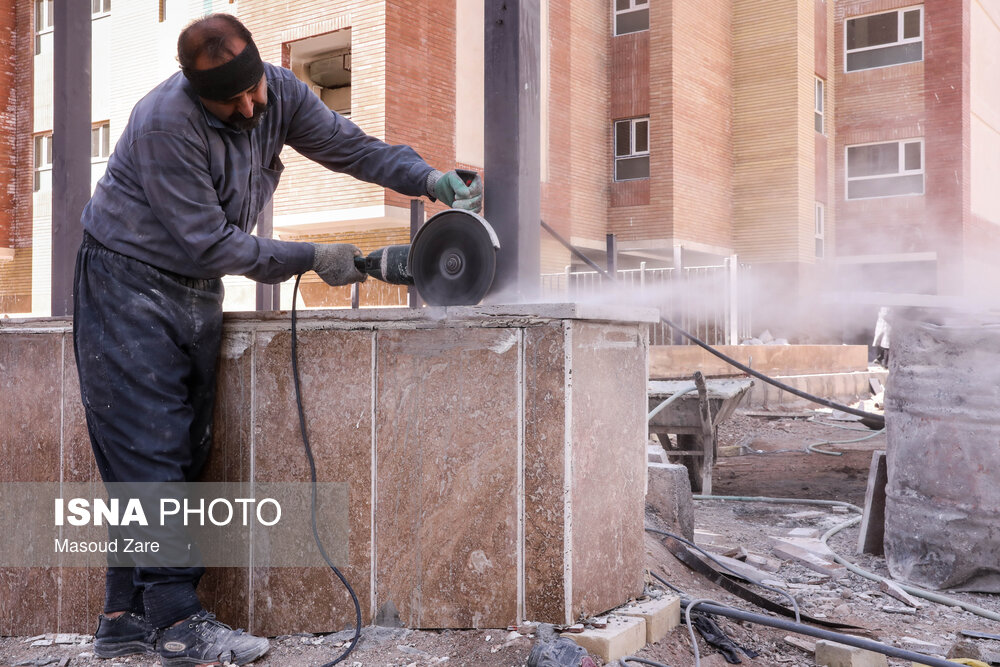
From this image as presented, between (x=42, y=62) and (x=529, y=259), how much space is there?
20950mm

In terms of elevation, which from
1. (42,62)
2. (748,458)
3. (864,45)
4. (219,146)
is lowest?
(748,458)

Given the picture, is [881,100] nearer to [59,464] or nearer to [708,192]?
[708,192]

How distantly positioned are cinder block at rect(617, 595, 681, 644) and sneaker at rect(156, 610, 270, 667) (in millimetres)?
1222

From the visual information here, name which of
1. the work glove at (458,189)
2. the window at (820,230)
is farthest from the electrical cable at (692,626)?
the window at (820,230)

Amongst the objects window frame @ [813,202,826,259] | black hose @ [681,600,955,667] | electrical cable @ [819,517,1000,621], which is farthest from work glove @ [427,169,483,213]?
window frame @ [813,202,826,259]

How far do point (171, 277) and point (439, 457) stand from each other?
40.8 inches

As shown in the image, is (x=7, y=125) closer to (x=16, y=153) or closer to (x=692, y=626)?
(x=16, y=153)

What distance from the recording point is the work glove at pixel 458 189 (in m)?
2.92

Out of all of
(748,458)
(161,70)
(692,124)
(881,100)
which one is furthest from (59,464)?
(881,100)

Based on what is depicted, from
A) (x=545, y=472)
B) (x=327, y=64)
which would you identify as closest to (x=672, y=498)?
(x=545, y=472)

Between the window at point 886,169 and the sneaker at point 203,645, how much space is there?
913 inches

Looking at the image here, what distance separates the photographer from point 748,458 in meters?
9.18

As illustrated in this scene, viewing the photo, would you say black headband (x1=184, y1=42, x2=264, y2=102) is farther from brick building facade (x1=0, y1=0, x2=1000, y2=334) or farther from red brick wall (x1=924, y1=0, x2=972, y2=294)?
red brick wall (x1=924, y1=0, x2=972, y2=294)

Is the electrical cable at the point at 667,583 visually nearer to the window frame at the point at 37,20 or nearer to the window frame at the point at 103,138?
the window frame at the point at 103,138
